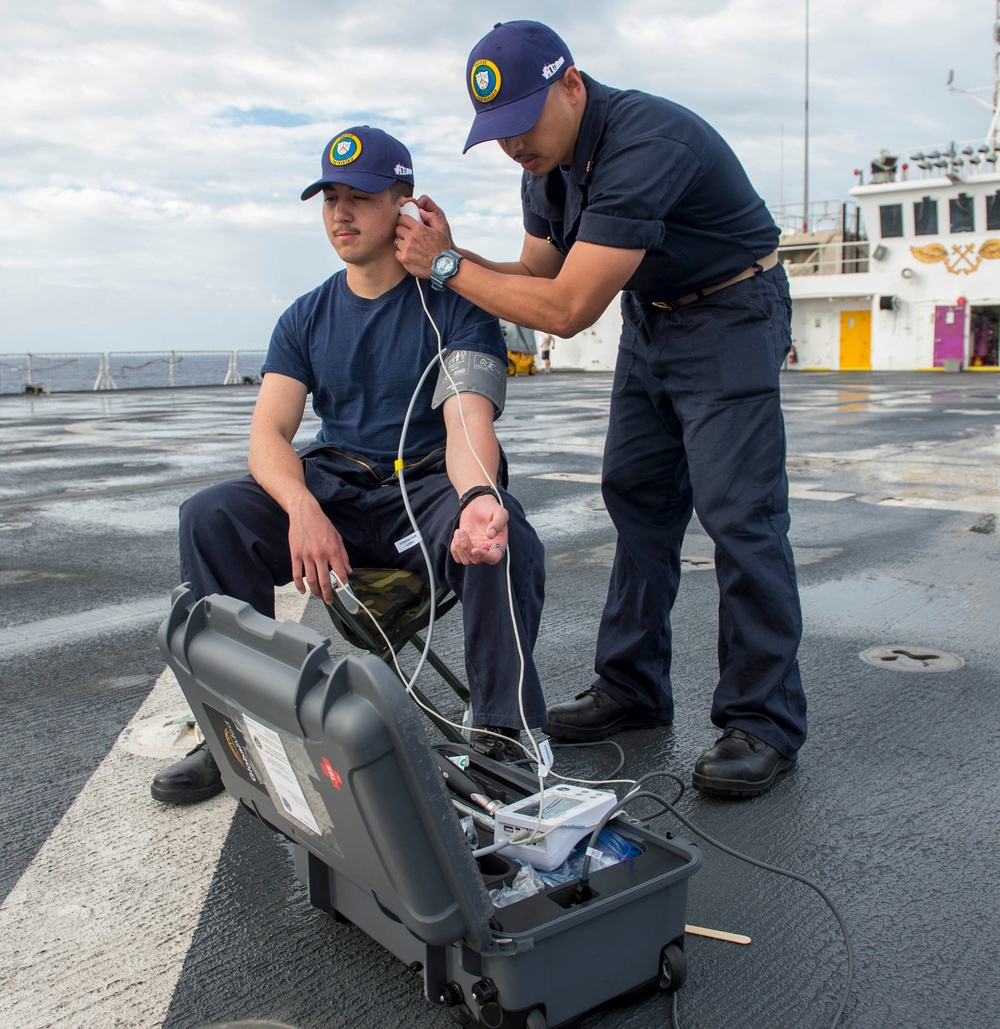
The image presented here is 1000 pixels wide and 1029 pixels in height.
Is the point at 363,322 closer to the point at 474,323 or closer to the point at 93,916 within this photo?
the point at 474,323

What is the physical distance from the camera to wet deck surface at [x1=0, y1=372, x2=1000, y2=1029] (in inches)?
75.2

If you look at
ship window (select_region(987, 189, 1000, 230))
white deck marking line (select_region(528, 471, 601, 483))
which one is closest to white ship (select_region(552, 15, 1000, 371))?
ship window (select_region(987, 189, 1000, 230))

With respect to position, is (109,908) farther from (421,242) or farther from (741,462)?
(741,462)

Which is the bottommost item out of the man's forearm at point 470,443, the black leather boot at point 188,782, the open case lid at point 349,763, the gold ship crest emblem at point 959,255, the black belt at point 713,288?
the black leather boot at point 188,782

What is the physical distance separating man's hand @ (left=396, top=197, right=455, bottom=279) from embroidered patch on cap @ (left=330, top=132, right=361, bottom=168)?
21 cm

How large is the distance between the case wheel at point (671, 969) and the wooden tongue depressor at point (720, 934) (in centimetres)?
18

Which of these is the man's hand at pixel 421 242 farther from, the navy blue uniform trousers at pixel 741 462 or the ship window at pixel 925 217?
the ship window at pixel 925 217

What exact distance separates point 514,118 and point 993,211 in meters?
38.8

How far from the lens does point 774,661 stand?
285 cm

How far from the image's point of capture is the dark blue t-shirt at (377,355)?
2.94 m

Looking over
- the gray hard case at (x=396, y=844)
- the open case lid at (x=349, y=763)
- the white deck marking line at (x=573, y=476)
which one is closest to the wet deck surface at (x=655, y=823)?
the gray hard case at (x=396, y=844)

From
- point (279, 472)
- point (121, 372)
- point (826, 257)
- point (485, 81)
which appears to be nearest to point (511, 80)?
point (485, 81)

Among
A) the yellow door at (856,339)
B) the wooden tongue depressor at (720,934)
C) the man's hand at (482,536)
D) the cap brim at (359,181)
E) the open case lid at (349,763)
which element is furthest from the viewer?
the yellow door at (856,339)

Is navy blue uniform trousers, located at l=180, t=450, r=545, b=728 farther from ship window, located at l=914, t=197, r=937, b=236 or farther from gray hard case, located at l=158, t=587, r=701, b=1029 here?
ship window, located at l=914, t=197, r=937, b=236
